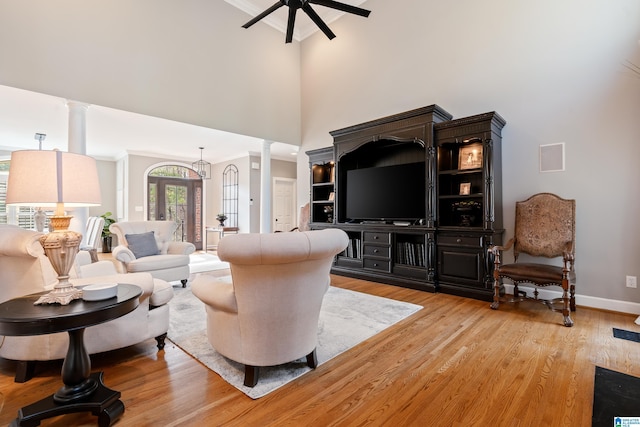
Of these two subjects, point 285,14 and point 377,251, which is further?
point 285,14

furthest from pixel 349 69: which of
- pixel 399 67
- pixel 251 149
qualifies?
pixel 251 149

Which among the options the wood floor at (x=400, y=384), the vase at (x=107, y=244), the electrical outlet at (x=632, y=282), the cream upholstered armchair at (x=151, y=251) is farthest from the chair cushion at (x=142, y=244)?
the electrical outlet at (x=632, y=282)

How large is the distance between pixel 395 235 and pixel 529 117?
2.31m

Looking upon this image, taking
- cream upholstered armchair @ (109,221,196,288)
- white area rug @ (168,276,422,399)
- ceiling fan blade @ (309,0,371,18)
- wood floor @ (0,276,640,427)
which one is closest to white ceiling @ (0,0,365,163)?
cream upholstered armchair @ (109,221,196,288)

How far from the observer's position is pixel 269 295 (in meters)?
1.79

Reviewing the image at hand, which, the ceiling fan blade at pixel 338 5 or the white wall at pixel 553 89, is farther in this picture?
the ceiling fan blade at pixel 338 5

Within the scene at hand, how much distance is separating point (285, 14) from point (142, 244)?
5.38 meters

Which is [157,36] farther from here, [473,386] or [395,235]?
[473,386]

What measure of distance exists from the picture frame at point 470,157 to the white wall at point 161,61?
12.8 ft

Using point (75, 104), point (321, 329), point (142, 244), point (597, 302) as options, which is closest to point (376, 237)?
point (321, 329)

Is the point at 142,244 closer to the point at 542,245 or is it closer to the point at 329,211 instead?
the point at 329,211

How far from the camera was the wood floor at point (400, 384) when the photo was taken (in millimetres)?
1618

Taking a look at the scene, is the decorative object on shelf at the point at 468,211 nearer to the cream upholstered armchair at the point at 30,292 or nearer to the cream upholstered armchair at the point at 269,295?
the cream upholstered armchair at the point at 269,295

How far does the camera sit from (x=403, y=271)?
15.0 feet
